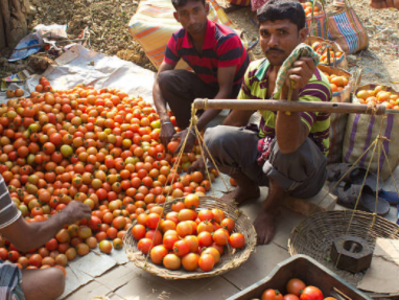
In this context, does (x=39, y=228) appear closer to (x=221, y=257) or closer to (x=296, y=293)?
(x=221, y=257)

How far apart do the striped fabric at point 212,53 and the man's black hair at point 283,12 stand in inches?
40.9

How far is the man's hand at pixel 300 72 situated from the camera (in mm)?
1744

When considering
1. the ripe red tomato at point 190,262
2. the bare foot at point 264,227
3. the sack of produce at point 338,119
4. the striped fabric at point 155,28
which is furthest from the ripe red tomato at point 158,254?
the striped fabric at point 155,28

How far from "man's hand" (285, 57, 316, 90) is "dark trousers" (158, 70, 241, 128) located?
197 centimetres

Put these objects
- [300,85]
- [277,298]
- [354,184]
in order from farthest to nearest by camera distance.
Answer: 1. [354,184]
2. [277,298]
3. [300,85]

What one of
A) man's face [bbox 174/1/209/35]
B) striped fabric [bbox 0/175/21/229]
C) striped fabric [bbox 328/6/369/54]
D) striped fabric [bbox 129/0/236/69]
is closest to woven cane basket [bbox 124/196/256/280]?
striped fabric [bbox 0/175/21/229]

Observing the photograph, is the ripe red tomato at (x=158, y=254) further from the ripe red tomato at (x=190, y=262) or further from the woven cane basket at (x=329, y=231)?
the woven cane basket at (x=329, y=231)

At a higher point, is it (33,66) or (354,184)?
(33,66)

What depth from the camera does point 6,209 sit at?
2.00 metres

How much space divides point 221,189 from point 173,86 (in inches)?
43.4

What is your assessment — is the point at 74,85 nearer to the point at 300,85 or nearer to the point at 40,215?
the point at 40,215

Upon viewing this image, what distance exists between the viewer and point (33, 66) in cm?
490

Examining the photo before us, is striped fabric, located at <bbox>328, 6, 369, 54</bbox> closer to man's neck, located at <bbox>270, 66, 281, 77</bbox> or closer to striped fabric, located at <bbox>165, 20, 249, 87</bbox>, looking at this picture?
striped fabric, located at <bbox>165, 20, 249, 87</bbox>

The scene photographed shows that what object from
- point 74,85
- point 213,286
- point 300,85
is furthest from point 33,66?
point 300,85
